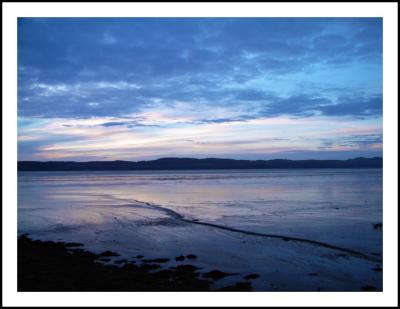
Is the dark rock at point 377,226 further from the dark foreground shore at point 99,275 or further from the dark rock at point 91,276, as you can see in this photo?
the dark rock at point 91,276

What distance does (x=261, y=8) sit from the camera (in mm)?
5320

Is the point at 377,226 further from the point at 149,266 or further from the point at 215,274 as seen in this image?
the point at 149,266

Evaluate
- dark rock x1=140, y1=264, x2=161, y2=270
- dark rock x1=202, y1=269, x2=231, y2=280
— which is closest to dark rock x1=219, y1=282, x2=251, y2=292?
dark rock x1=202, y1=269, x2=231, y2=280

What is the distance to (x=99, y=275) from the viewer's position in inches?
296

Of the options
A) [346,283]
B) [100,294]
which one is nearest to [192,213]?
[346,283]

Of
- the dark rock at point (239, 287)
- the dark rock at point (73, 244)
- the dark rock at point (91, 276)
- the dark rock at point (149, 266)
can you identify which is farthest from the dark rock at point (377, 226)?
the dark rock at point (73, 244)

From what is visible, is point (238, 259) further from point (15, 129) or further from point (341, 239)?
point (15, 129)

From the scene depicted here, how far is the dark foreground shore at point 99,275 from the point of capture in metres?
6.80

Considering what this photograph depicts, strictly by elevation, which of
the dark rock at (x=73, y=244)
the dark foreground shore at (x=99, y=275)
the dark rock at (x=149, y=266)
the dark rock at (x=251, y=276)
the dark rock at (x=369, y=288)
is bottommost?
the dark rock at (x=369, y=288)

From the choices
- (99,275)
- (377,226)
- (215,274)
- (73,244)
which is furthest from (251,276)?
(377,226)

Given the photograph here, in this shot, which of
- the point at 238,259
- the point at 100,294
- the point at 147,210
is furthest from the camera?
the point at 147,210

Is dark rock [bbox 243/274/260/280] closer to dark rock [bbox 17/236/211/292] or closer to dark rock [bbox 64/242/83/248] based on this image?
dark rock [bbox 17/236/211/292]

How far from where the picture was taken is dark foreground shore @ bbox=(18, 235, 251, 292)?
680 cm

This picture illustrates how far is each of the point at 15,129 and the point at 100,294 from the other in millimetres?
2749
